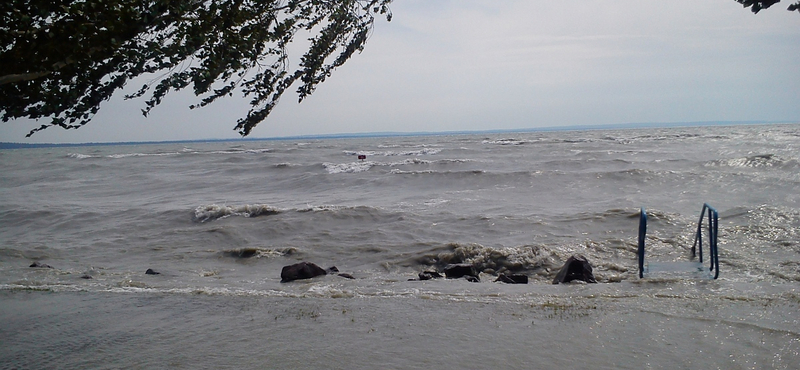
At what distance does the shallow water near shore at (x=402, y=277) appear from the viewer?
5828 mm

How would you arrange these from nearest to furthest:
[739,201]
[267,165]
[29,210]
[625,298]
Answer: [625,298] → [739,201] → [29,210] → [267,165]

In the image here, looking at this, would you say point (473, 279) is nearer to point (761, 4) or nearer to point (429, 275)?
point (429, 275)

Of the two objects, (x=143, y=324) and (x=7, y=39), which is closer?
(x=7, y=39)

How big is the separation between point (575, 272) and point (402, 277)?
3041 mm

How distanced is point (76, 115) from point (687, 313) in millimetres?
7058

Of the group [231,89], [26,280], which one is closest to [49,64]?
[231,89]

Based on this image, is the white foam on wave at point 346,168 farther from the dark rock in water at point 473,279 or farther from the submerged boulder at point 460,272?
the dark rock in water at point 473,279

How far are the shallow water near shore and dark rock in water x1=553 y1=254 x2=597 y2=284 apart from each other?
0.41 metres

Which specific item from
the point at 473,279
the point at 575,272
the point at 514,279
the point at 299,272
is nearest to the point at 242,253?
the point at 299,272

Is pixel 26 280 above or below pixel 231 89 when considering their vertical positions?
below

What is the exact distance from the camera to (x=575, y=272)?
32.7ft

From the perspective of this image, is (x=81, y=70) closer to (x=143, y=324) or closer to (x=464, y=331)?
(x=143, y=324)

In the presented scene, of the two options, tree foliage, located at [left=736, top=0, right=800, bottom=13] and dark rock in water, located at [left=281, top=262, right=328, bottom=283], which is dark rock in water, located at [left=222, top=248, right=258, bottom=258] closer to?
dark rock in water, located at [left=281, top=262, right=328, bottom=283]

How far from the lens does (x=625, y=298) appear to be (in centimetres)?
822
